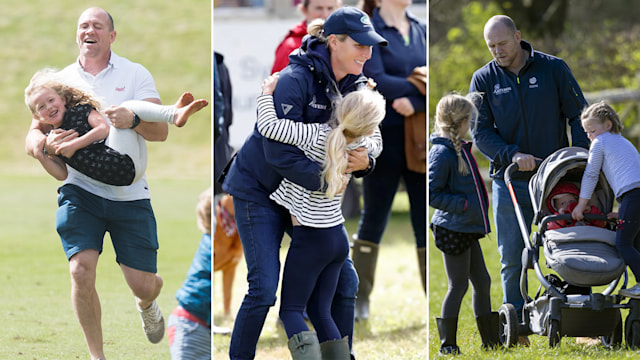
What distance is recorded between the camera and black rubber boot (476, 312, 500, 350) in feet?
13.5

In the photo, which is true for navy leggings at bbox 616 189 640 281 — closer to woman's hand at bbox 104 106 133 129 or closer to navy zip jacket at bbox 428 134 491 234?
navy zip jacket at bbox 428 134 491 234

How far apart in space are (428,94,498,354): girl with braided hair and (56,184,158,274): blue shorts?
1.35 meters

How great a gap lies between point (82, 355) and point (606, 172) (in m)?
2.56

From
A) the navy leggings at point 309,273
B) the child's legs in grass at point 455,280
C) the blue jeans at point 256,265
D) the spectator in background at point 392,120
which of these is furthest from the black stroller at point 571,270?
the spectator in background at point 392,120

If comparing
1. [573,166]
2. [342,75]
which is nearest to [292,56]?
[342,75]

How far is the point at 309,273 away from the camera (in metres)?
3.65

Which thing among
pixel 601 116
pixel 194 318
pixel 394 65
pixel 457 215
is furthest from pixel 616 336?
pixel 394 65

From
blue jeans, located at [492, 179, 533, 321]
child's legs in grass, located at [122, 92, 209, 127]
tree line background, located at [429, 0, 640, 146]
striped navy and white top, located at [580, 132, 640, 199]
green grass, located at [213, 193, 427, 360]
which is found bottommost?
green grass, located at [213, 193, 427, 360]

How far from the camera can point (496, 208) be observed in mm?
4188

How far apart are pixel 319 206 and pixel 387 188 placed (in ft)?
5.23

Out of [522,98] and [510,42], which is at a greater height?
[510,42]

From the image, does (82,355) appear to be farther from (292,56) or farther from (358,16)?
(358,16)

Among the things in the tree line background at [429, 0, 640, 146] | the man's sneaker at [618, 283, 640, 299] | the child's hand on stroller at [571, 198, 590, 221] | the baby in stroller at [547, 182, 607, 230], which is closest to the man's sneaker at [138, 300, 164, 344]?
the tree line background at [429, 0, 640, 146]

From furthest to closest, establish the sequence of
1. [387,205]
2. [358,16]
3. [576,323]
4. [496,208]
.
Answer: [387,205] < [496,208] < [576,323] < [358,16]
